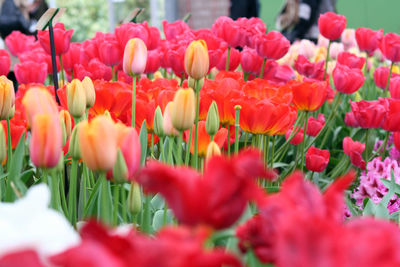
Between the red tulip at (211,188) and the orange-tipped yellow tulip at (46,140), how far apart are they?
0.16 metres

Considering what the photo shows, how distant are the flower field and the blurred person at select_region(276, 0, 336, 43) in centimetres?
198

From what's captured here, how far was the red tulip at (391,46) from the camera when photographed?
5.13ft

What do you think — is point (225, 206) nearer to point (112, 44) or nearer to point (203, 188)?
point (203, 188)

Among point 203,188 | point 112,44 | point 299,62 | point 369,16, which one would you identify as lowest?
→ point 369,16

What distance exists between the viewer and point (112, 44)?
129 cm

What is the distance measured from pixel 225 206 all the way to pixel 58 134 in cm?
22

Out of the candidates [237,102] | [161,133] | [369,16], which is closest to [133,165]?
[161,133]

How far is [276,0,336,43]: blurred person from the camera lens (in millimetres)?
3811

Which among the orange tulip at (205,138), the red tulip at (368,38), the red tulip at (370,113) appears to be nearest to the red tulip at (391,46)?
the red tulip at (368,38)

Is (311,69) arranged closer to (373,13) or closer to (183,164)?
(183,164)

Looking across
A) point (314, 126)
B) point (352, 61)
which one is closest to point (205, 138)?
point (314, 126)

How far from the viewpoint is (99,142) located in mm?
451

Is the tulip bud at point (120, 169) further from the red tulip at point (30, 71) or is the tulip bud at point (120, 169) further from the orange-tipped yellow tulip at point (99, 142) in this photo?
the red tulip at point (30, 71)

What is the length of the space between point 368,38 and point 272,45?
23.5 inches
